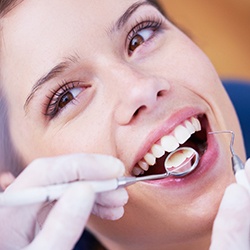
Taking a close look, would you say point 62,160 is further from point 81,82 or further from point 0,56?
point 0,56

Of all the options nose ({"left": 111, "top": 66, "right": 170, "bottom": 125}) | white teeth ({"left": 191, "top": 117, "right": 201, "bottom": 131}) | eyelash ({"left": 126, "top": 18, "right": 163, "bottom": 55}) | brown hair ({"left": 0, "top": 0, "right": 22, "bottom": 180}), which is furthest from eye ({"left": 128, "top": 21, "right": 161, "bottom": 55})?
brown hair ({"left": 0, "top": 0, "right": 22, "bottom": 180})

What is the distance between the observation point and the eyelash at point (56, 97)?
1179 millimetres

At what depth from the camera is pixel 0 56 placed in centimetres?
123

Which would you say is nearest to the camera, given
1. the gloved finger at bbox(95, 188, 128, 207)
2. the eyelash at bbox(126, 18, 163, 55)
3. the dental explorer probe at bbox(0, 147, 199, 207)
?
the dental explorer probe at bbox(0, 147, 199, 207)

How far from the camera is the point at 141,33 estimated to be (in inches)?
50.7

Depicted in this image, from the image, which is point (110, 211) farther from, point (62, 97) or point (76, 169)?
point (62, 97)

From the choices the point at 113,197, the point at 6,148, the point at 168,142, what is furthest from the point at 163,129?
the point at 6,148

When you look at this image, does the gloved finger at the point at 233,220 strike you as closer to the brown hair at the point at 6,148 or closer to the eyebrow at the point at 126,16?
the eyebrow at the point at 126,16

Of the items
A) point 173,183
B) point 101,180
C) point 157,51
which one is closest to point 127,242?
point 173,183

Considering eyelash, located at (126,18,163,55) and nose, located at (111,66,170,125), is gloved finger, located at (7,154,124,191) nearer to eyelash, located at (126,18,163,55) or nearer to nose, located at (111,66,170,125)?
nose, located at (111,66,170,125)

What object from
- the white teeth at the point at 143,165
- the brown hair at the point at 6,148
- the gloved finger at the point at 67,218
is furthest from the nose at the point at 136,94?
the brown hair at the point at 6,148

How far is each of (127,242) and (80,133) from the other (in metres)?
0.36

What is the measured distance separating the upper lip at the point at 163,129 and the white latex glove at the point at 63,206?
0.12 m

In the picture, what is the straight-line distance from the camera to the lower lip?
3.73 feet
